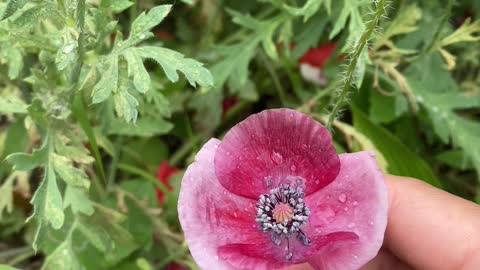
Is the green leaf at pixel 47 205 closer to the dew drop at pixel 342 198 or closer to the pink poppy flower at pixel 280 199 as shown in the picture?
the pink poppy flower at pixel 280 199

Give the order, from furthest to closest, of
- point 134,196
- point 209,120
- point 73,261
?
point 209,120 → point 134,196 → point 73,261

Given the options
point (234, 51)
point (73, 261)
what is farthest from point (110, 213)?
point (234, 51)

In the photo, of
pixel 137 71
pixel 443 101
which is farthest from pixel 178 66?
pixel 443 101

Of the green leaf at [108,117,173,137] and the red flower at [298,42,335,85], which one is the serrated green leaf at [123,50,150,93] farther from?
the red flower at [298,42,335,85]

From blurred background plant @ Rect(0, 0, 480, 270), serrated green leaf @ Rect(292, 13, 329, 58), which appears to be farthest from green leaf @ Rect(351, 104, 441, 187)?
serrated green leaf @ Rect(292, 13, 329, 58)

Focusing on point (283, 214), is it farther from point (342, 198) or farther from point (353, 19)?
point (353, 19)

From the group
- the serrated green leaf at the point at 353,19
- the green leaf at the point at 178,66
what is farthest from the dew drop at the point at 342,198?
the serrated green leaf at the point at 353,19

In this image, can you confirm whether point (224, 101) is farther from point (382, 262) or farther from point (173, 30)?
point (382, 262)
